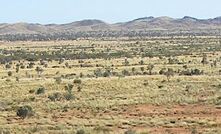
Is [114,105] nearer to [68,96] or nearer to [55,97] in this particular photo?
[68,96]

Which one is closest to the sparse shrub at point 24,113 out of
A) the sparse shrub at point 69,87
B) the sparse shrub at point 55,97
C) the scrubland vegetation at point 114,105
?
the scrubland vegetation at point 114,105

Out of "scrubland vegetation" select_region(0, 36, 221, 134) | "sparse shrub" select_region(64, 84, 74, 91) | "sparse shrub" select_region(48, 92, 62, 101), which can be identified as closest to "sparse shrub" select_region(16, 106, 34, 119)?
"scrubland vegetation" select_region(0, 36, 221, 134)

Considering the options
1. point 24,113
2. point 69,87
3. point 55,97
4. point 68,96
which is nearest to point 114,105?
point 68,96

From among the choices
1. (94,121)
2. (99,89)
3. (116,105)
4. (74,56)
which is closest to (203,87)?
(99,89)

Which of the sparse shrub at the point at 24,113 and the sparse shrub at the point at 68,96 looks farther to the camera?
the sparse shrub at the point at 68,96

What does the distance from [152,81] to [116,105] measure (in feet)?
43.2

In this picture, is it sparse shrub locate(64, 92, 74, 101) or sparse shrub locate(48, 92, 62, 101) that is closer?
sparse shrub locate(64, 92, 74, 101)

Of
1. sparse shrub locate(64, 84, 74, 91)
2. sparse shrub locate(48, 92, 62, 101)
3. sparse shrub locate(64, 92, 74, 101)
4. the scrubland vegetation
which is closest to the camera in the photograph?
the scrubland vegetation

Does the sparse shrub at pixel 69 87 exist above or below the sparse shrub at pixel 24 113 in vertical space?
below

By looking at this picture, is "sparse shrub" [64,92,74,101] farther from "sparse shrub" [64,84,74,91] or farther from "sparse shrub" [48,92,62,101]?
"sparse shrub" [64,84,74,91]

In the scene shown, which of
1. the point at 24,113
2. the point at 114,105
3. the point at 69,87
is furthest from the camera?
the point at 69,87

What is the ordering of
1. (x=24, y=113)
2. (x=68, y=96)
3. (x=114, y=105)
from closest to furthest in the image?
(x=24, y=113)
(x=114, y=105)
(x=68, y=96)

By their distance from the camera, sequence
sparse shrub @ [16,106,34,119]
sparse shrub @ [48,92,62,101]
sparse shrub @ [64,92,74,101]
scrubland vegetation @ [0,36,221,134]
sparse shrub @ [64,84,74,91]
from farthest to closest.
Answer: sparse shrub @ [64,84,74,91]
sparse shrub @ [48,92,62,101]
sparse shrub @ [64,92,74,101]
sparse shrub @ [16,106,34,119]
scrubland vegetation @ [0,36,221,134]

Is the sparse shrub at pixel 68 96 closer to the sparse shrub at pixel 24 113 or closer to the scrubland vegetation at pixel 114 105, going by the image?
the scrubland vegetation at pixel 114 105
